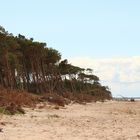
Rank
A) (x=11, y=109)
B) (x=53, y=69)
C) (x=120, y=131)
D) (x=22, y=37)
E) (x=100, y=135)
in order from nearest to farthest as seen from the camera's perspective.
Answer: (x=100, y=135), (x=120, y=131), (x=11, y=109), (x=22, y=37), (x=53, y=69)

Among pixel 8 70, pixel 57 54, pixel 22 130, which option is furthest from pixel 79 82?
pixel 22 130

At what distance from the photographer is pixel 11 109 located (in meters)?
21.8

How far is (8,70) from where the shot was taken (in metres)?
51.7

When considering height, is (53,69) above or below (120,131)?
above

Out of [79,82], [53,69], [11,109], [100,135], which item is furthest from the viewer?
[79,82]

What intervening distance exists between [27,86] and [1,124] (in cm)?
5009

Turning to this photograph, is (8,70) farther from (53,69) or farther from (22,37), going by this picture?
(53,69)

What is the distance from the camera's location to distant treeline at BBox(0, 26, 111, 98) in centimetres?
5181

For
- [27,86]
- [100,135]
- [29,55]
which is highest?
[29,55]

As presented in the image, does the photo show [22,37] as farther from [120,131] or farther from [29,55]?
[120,131]

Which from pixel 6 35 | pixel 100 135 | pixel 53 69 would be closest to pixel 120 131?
pixel 100 135

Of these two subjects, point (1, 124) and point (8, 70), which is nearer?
point (1, 124)

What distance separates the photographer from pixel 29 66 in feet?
221

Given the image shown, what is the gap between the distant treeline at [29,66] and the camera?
51.8 meters
